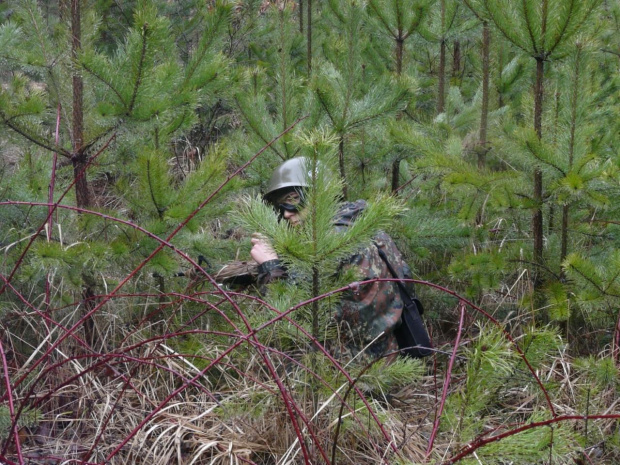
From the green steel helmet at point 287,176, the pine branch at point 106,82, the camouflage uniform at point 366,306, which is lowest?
A: the camouflage uniform at point 366,306

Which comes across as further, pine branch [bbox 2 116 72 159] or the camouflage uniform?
the camouflage uniform

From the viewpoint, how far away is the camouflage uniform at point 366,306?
338 centimetres

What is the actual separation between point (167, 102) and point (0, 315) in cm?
156

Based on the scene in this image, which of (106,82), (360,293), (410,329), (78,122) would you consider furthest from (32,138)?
(410,329)

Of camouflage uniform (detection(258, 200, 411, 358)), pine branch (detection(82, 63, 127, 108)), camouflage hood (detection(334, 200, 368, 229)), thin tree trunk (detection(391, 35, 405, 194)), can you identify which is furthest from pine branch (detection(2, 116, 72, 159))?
thin tree trunk (detection(391, 35, 405, 194))

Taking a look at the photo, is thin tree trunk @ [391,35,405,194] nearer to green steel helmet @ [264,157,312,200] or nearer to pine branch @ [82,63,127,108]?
green steel helmet @ [264,157,312,200]

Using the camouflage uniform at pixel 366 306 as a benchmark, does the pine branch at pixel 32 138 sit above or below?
above

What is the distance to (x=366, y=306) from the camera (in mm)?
3451

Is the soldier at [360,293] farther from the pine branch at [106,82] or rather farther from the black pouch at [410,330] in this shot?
the pine branch at [106,82]

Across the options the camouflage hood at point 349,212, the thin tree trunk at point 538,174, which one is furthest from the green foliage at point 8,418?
the thin tree trunk at point 538,174

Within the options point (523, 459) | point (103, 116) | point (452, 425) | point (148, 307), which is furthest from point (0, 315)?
point (523, 459)

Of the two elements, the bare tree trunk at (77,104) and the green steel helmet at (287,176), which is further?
the green steel helmet at (287,176)

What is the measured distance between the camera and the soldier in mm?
3383

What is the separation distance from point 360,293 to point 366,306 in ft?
0.25
